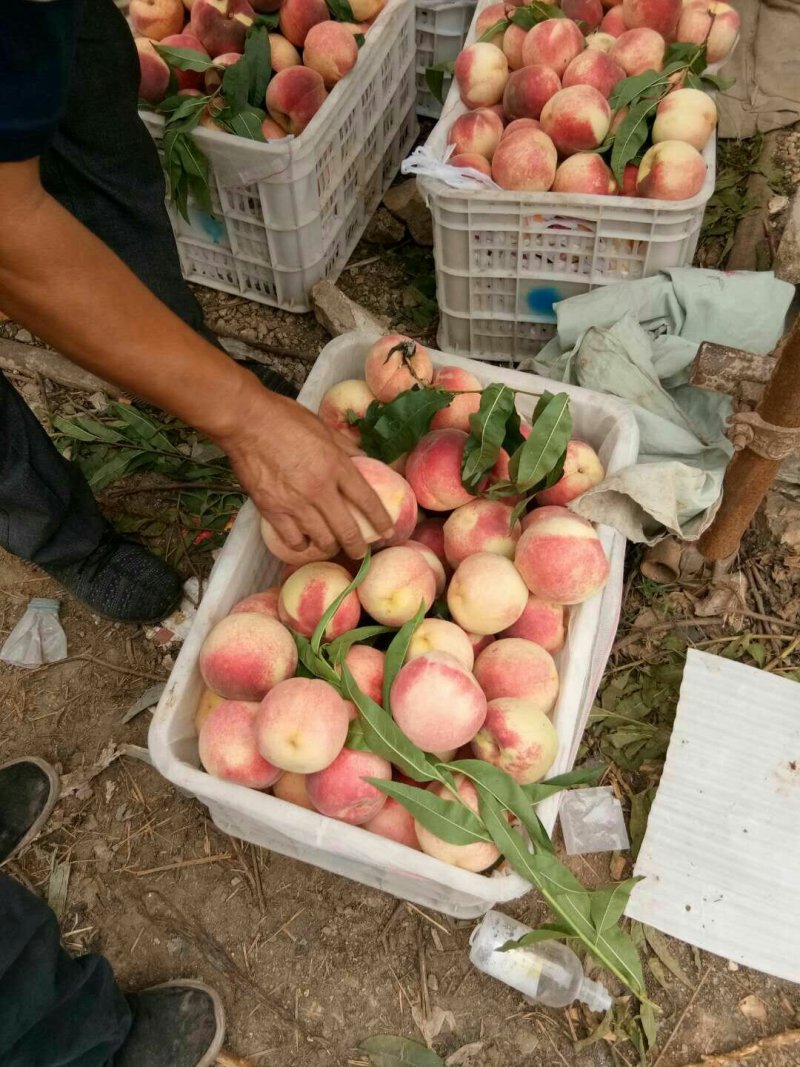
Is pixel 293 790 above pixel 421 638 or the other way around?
the other way around

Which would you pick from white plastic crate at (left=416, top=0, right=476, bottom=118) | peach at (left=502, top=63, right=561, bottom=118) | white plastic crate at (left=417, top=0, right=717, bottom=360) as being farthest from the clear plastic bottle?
white plastic crate at (left=416, top=0, right=476, bottom=118)

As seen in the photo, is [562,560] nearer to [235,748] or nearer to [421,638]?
[421,638]

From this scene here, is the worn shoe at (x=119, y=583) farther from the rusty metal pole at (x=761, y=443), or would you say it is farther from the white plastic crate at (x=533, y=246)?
the rusty metal pole at (x=761, y=443)

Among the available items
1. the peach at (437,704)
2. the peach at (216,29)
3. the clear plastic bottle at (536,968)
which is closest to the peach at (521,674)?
the peach at (437,704)

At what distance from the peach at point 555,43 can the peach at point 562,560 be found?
5.12ft

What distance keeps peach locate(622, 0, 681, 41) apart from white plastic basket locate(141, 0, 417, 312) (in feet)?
2.42

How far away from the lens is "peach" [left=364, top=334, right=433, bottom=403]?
1.66 m

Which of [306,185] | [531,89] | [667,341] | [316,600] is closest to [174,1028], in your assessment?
[316,600]

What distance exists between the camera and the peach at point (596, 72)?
227 centimetres

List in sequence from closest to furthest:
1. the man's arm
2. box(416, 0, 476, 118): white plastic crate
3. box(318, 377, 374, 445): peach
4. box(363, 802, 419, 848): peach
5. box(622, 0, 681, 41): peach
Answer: the man's arm → box(363, 802, 419, 848): peach → box(318, 377, 374, 445): peach → box(622, 0, 681, 41): peach → box(416, 0, 476, 118): white plastic crate

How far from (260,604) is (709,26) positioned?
86.5 inches

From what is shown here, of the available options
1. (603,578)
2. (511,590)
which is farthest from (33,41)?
(603,578)

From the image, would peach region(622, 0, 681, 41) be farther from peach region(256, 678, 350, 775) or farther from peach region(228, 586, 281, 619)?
peach region(256, 678, 350, 775)

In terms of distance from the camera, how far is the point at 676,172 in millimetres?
2094
